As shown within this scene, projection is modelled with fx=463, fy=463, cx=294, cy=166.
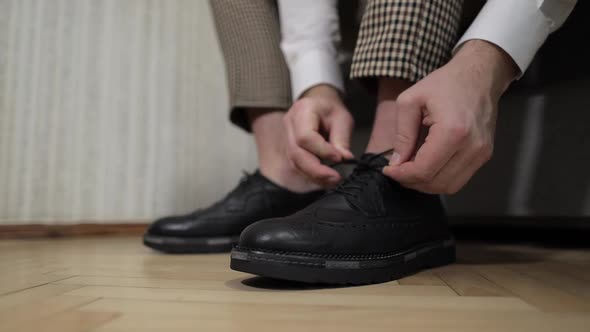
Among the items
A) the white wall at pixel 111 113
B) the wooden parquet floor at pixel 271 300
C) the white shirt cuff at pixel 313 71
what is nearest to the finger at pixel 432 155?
the wooden parquet floor at pixel 271 300

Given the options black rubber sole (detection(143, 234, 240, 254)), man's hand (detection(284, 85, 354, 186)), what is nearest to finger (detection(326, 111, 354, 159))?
man's hand (detection(284, 85, 354, 186))

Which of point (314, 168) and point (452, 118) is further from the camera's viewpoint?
point (314, 168)

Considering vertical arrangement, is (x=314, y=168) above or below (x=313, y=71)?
below

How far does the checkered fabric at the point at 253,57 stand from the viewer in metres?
0.83

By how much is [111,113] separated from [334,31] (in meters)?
0.68

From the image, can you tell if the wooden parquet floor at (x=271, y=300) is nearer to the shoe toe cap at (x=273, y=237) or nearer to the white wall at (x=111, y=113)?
the shoe toe cap at (x=273, y=237)

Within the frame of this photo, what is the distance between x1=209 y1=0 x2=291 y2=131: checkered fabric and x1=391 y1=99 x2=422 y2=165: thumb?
14.1 inches

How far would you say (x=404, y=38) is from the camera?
0.56 metres

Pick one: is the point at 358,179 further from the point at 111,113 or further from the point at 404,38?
the point at 111,113

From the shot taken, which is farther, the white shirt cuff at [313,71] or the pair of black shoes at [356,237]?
the white shirt cuff at [313,71]

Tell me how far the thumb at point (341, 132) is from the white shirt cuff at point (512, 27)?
0.67 feet

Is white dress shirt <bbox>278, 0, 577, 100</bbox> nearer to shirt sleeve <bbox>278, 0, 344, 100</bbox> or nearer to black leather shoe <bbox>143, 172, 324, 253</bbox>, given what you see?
shirt sleeve <bbox>278, 0, 344, 100</bbox>

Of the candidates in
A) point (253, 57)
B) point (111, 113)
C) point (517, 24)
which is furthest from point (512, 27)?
point (111, 113)

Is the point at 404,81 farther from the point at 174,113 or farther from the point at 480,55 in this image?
the point at 174,113
